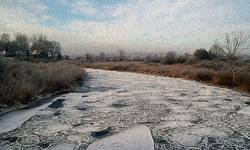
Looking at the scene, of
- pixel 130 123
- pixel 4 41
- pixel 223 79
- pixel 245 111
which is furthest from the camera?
pixel 4 41

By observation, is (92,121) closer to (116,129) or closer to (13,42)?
(116,129)

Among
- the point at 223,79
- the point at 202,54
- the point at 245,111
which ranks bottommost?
the point at 245,111

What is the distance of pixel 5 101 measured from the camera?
954 centimetres

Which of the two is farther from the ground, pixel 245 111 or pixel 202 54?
pixel 202 54

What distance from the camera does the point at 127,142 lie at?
5.72 metres

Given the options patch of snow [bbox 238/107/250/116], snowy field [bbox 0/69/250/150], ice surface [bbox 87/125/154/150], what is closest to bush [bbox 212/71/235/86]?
snowy field [bbox 0/69/250/150]

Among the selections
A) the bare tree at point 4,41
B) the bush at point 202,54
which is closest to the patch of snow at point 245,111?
the bush at point 202,54

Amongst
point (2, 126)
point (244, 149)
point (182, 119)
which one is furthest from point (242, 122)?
point (2, 126)

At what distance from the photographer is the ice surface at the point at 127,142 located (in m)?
5.38

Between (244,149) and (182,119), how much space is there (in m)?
2.65

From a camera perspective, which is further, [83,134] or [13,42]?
[13,42]

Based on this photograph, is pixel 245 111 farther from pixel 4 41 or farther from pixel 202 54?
pixel 4 41

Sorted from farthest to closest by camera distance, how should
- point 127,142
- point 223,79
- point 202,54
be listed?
point 202,54, point 223,79, point 127,142

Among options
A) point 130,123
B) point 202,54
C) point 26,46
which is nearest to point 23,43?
point 26,46
